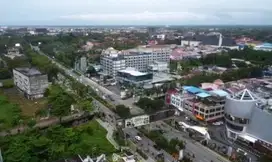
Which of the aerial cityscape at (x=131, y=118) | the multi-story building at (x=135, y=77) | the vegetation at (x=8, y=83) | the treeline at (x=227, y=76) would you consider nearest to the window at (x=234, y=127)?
the aerial cityscape at (x=131, y=118)

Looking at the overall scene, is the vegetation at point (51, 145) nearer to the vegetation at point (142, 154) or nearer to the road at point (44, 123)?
the vegetation at point (142, 154)

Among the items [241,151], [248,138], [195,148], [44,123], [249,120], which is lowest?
[195,148]

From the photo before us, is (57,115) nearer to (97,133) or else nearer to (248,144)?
(97,133)

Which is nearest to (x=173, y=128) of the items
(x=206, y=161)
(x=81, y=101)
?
(x=206, y=161)

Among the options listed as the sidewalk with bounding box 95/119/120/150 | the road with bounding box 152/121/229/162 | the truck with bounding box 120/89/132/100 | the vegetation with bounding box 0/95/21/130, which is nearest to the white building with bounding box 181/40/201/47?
the truck with bounding box 120/89/132/100

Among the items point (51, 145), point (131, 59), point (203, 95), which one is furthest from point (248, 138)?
point (131, 59)

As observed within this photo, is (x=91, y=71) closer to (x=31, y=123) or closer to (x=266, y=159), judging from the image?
(x=31, y=123)

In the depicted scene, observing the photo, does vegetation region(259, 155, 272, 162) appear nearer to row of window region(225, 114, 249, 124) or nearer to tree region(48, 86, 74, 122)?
row of window region(225, 114, 249, 124)
